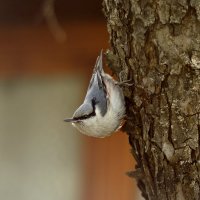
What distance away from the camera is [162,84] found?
91.4 inches

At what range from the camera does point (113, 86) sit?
268 centimetres

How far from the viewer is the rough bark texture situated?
225 cm

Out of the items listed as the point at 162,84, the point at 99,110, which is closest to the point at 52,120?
the point at 99,110

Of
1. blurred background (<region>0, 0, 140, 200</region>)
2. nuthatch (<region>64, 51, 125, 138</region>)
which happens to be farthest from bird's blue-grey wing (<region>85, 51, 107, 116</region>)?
blurred background (<region>0, 0, 140, 200</region>)

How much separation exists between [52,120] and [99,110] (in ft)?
9.45

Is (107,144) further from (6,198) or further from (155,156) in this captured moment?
(155,156)

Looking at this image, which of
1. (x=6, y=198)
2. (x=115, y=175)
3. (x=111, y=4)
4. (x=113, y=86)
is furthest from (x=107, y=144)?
(x=111, y=4)

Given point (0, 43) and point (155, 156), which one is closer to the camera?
point (155, 156)

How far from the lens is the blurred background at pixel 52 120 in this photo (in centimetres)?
557

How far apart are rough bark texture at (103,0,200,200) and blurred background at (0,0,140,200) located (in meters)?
3.06

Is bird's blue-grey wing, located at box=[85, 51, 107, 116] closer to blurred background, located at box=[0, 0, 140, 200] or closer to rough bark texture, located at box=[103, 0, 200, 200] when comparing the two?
rough bark texture, located at box=[103, 0, 200, 200]

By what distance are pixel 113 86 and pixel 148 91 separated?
34 cm

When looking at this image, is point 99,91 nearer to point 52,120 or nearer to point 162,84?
point 162,84

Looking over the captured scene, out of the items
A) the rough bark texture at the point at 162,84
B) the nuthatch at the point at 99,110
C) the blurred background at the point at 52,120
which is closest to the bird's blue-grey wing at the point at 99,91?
the nuthatch at the point at 99,110
